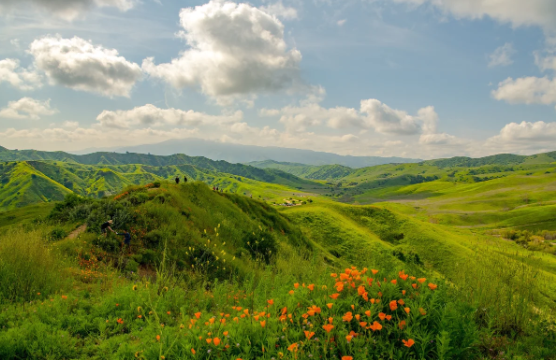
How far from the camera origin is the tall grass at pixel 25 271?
688cm

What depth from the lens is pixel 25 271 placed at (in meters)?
7.31

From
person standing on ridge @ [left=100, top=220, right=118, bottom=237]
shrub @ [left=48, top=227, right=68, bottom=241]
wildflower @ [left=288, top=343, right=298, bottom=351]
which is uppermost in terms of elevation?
wildflower @ [left=288, top=343, right=298, bottom=351]

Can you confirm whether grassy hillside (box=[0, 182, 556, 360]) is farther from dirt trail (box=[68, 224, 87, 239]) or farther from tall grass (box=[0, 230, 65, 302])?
dirt trail (box=[68, 224, 87, 239])

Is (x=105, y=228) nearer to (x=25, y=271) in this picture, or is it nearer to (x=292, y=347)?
(x=25, y=271)

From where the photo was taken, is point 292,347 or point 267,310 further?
point 267,310

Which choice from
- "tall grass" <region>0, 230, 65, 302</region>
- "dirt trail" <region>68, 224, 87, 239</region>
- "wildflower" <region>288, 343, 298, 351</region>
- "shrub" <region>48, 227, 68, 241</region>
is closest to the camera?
"wildflower" <region>288, 343, 298, 351</region>

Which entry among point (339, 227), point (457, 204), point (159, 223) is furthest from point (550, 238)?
point (159, 223)

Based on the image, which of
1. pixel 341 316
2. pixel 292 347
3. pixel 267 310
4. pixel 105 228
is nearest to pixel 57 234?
pixel 105 228

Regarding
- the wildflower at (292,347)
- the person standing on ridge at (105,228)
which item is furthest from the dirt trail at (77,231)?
the wildflower at (292,347)

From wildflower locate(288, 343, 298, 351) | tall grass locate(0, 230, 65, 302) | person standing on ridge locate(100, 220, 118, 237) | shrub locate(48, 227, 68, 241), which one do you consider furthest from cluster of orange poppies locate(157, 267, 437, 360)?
shrub locate(48, 227, 68, 241)

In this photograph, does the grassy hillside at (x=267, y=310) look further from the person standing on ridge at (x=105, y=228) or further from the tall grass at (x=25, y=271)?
the person standing on ridge at (x=105, y=228)

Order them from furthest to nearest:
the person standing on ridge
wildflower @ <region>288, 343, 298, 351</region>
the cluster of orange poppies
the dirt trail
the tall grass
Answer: the person standing on ridge → the dirt trail → the tall grass → the cluster of orange poppies → wildflower @ <region>288, 343, 298, 351</region>

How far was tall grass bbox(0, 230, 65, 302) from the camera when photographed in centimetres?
688

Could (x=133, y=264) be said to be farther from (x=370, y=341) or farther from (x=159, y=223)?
(x=370, y=341)
